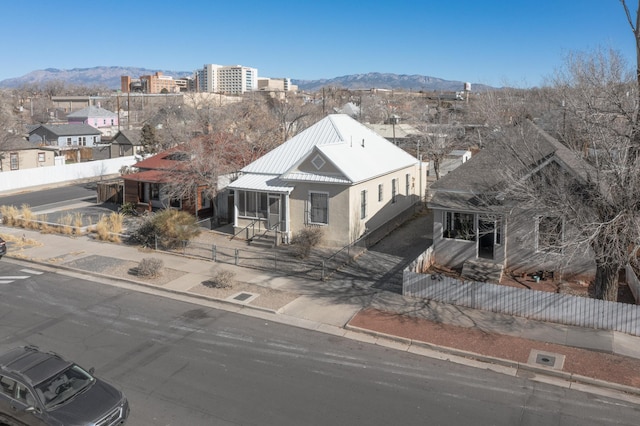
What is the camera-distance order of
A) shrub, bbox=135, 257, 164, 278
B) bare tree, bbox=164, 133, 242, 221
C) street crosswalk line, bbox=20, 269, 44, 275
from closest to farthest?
shrub, bbox=135, 257, 164, 278, street crosswalk line, bbox=20, 269, 44, 275, bare tree, bbox=164, 133, 242, 221

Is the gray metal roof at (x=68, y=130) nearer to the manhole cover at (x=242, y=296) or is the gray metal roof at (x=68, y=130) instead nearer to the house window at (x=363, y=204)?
the house window at (x=363, y=204)

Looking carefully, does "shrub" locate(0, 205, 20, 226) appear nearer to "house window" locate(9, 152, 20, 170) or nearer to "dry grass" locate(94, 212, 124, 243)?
"dry grass" locate(94, 212, 124, 243)

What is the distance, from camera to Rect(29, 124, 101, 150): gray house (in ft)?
227

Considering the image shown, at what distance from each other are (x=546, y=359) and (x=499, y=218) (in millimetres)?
7464

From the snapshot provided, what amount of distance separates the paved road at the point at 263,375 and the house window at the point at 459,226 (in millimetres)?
8865

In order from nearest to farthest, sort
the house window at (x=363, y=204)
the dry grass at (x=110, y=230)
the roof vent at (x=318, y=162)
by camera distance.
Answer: the roof vent at (x=318, y=162) → the house window at (x=363, y=204) → the dry grass at (x=110, y=230)

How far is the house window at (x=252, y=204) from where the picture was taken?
28.8 m

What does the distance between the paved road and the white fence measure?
1210 inches

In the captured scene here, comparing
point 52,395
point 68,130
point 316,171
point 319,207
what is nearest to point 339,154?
point 316,171

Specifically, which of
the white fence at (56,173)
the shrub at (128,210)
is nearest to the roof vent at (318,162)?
the shrub at (128,210)

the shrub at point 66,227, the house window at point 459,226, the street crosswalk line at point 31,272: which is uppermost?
the house window at point 459,226

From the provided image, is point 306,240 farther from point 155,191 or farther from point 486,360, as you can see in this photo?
point 155,191

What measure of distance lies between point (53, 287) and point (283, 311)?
31.8 ft

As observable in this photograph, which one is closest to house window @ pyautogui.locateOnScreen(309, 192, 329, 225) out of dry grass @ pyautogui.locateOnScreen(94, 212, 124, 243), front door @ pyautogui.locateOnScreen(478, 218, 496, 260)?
front door @ pyautogui.locateOnScreen(478, 218, 496, 260)
